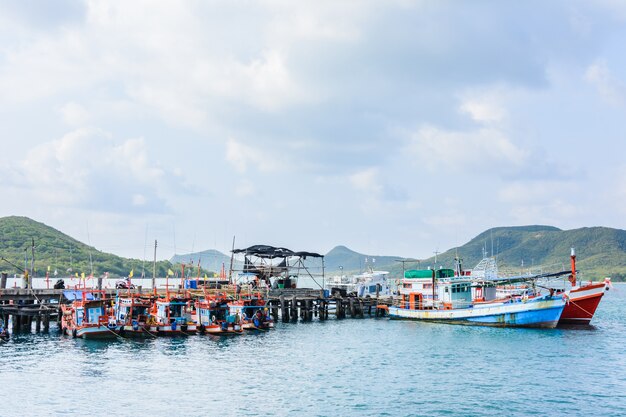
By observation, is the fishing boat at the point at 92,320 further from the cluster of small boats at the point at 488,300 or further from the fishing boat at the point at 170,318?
the cluster of small boats at the point at 488,300

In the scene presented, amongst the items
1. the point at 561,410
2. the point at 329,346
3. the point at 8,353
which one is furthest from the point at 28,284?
the point at 561,410

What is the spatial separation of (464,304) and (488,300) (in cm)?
325

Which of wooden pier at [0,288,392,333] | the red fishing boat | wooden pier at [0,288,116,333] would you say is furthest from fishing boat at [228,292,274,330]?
the red fishing boat

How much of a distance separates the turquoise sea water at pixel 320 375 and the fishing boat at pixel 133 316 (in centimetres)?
280

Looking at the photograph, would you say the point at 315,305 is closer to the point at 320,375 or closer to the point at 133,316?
the point at 133,316

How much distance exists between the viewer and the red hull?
229ft

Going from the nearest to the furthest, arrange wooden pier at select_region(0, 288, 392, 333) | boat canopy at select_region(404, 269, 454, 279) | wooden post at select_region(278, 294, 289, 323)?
1. wooden pier at select_region(0, 288, 392, 333)
2. wooden post at select_region(278, 294, 289, 323)
3. boat canopy at select_region(404, 269, 454, 279)

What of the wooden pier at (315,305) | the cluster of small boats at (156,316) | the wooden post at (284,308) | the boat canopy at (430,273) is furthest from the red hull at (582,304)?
the cluster of small boats at (156,316)

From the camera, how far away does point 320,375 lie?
147 ft

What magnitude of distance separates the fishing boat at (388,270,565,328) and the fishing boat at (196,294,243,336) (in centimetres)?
2776

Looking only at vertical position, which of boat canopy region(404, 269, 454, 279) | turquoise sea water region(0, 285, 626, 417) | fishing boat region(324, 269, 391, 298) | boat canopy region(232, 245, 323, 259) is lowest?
turquoise sea water region(0, 285, 626, 417)

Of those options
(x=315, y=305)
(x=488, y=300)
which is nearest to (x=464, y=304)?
(x=488, y=300)

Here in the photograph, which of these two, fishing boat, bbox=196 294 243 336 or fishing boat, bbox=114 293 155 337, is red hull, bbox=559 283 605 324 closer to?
fishing boat, bbox=196 294 243 336

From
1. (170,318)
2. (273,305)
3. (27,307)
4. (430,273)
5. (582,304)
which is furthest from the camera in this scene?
(273,305)
